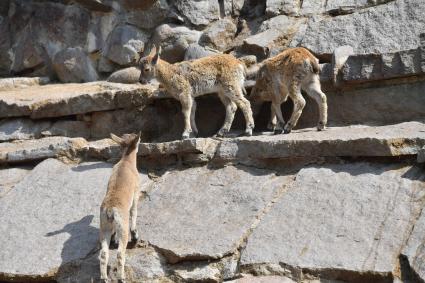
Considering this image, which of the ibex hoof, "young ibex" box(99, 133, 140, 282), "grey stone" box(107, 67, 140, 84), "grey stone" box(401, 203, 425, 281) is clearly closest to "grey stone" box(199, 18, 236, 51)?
"grey stone" box(107, 67, 140, 84)

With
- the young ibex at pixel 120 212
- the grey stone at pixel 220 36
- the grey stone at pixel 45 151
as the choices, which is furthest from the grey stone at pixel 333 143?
the grey stone at pixel 220 36

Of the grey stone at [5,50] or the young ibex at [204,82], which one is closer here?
the young ibex at [204,82]

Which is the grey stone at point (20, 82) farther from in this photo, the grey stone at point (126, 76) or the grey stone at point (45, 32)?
the grey stone at point (126, 76)

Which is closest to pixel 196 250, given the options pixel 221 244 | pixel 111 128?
pixel 221 244

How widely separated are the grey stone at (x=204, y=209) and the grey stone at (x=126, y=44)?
5381 millimetres

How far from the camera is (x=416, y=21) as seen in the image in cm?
1270

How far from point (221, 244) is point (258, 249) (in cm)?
50

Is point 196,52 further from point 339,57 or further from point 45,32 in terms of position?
point 45,32

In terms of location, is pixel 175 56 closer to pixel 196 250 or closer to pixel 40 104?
pixel 40 104

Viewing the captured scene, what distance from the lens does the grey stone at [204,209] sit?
8750 millimetres

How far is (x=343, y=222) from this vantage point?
8555 millimetres

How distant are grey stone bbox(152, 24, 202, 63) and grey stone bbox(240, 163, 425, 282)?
19.7 ft

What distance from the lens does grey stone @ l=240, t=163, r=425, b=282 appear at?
7.91 m

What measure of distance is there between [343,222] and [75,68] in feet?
30.1
